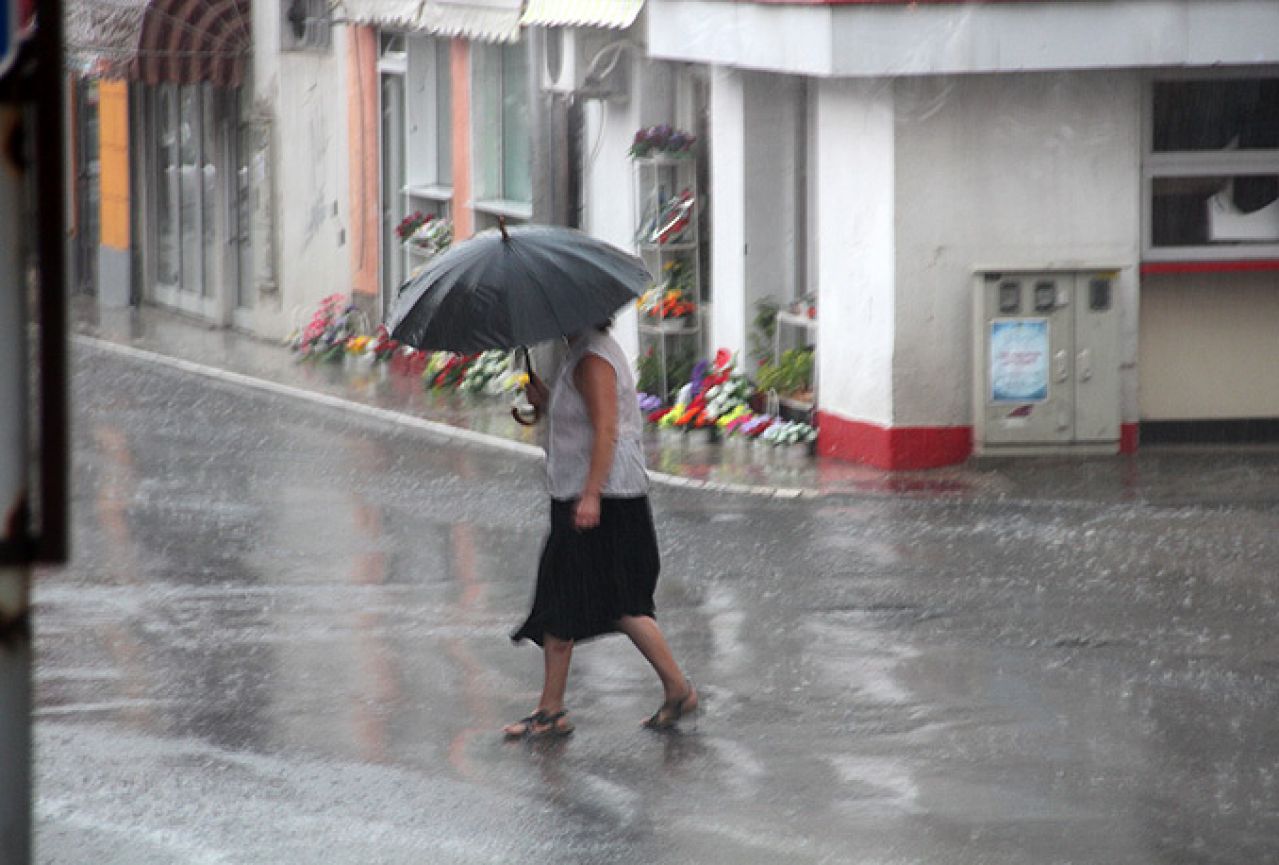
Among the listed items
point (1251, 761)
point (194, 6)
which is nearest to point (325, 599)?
point (1251, 761)

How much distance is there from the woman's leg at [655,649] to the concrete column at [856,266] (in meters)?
6.64

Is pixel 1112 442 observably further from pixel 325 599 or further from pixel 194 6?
pixel 194 6

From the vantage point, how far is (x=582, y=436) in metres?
8.05

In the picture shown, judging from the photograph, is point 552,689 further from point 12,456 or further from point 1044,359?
point 1044,359

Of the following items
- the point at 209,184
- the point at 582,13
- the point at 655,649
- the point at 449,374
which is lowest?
the point at 655,649

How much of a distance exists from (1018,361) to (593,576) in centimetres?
Result: 698

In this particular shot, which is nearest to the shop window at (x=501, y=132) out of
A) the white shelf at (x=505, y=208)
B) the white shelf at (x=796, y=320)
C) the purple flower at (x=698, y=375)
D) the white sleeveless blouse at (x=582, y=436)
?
the white shelf at (x=505, y=208)

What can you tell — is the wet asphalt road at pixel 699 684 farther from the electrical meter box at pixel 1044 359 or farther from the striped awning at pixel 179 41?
the striped awning at pixel 179 41

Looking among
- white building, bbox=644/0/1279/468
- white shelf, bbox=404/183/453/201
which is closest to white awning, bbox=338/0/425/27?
white shelf, bbox=404/183/453/201

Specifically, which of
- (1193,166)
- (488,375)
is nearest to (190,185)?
(488,375)

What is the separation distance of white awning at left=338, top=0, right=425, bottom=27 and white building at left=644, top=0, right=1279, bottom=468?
6581 millimetres

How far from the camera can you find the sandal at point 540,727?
26.6ft

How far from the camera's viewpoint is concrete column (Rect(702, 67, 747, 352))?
1661cm

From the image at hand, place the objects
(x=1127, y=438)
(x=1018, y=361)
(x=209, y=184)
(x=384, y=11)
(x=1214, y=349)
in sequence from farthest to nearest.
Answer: (x=209, y=184) → (x=384, y=11) → (x=1214, y=349) → (x=1127, y=438) → (x=1018, y=361)
